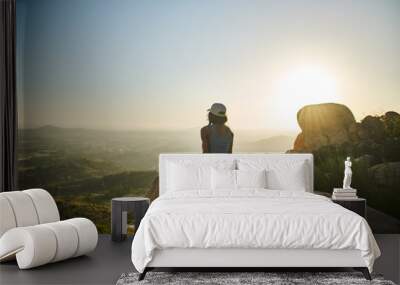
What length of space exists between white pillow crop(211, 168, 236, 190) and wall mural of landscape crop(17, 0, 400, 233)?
128 centimetres

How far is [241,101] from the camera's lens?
8266 mm

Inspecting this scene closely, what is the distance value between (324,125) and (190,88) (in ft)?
5.81

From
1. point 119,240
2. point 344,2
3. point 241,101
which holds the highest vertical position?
point 344,2

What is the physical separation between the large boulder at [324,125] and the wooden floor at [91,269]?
1935 mm

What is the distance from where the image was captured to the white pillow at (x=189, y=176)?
708cm

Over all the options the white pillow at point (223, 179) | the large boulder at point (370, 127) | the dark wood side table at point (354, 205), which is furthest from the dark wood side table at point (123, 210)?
the large boulder at point (370, 127)

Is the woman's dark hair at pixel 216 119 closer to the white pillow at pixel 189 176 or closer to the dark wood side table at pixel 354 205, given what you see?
the white pillow at pixel 189 176

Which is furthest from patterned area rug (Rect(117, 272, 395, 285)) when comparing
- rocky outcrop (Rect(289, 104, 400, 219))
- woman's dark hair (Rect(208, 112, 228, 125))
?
woman's dark hair (Rect(208, 112, 228, 125))

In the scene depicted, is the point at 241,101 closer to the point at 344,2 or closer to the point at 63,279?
the point at 344,2

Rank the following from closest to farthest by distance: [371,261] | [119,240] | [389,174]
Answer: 1. [371,261]
2. [119,240]
3. [389,174]

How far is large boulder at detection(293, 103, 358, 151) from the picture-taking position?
8.21m

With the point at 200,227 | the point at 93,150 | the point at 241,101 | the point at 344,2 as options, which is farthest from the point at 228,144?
the point at 200,227

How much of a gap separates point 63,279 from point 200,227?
3.82 feet

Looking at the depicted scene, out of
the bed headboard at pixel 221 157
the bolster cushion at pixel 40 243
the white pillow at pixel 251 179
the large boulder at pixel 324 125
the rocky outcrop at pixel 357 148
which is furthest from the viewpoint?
the large boulder at pixel 324 125
